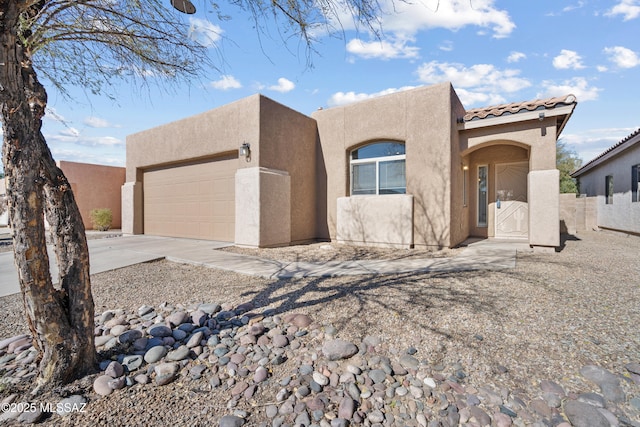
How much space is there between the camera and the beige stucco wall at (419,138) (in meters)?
7.86

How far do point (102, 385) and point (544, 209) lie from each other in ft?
29.2

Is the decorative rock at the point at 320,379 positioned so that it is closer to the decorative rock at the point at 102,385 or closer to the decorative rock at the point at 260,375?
the decorative rock at the point at 260,375

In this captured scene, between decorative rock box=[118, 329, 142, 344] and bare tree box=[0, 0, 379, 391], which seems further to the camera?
decorative rock box=[118, 329, 142, 344]

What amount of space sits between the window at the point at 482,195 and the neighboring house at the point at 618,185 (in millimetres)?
4980

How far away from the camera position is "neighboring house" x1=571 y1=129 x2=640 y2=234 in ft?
34.9

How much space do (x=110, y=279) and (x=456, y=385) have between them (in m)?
5.59

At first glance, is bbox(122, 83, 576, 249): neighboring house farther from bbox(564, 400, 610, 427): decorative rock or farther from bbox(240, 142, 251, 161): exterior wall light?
bbox(564, 400, 610, 427): decorative rock

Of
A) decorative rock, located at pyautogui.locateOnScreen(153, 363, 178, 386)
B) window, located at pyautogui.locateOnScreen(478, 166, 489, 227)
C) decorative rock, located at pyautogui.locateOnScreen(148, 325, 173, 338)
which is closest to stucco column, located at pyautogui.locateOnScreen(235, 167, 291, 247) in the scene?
decorative rock, located at pyautogui.locateOnScreen(148, 325, 173, 338)

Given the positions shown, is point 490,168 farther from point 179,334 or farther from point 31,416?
point 31,416

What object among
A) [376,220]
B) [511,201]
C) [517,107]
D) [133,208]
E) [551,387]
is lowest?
[551,387]

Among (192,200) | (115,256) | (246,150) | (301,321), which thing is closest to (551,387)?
(301,321)

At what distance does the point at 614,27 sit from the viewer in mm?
6211

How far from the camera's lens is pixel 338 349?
2773mm

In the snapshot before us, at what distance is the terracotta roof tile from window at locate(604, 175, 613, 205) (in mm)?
9428
